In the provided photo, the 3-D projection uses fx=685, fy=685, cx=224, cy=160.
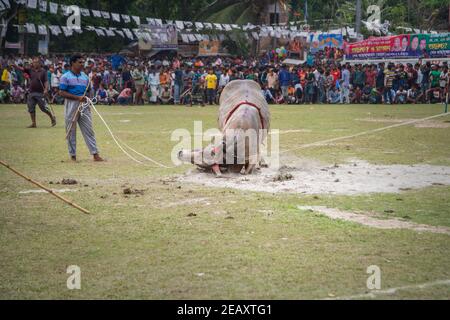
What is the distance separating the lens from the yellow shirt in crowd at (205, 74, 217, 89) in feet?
108

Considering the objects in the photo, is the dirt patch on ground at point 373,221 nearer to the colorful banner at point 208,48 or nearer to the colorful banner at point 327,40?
the colorful banner at point 327,40

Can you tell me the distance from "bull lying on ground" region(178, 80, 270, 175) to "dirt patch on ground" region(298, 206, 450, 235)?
274 centimetres

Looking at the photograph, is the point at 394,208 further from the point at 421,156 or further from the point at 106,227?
the point at 421,156

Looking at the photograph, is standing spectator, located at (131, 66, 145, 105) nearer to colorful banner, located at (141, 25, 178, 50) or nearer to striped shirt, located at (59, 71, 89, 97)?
colorful banner, located at (141, 25, 178, 50)

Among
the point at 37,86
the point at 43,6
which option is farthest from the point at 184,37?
the point at 37,86

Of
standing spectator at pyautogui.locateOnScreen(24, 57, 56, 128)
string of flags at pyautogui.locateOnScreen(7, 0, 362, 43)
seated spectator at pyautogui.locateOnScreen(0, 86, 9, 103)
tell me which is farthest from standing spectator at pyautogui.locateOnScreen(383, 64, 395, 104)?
seated spectator at pyautogui.locateOnScreen(0, 86, 9, 103)

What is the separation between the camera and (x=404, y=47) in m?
33.8

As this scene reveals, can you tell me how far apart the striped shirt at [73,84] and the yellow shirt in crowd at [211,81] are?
19234mm

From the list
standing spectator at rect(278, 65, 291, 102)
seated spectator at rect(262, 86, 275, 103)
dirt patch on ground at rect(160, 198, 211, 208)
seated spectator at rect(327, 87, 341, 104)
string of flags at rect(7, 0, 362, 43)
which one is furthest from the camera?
string of flags at rect(7, 0, 362, 43)

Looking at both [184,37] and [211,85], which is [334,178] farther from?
[184,37]

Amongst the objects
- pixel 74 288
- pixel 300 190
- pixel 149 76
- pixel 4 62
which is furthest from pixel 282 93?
pixel 74 288

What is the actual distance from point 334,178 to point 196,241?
4.56 meters

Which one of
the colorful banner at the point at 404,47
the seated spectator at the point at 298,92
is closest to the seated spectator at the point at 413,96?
the colorful banner at the point at 404,47

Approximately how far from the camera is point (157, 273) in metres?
6.49
